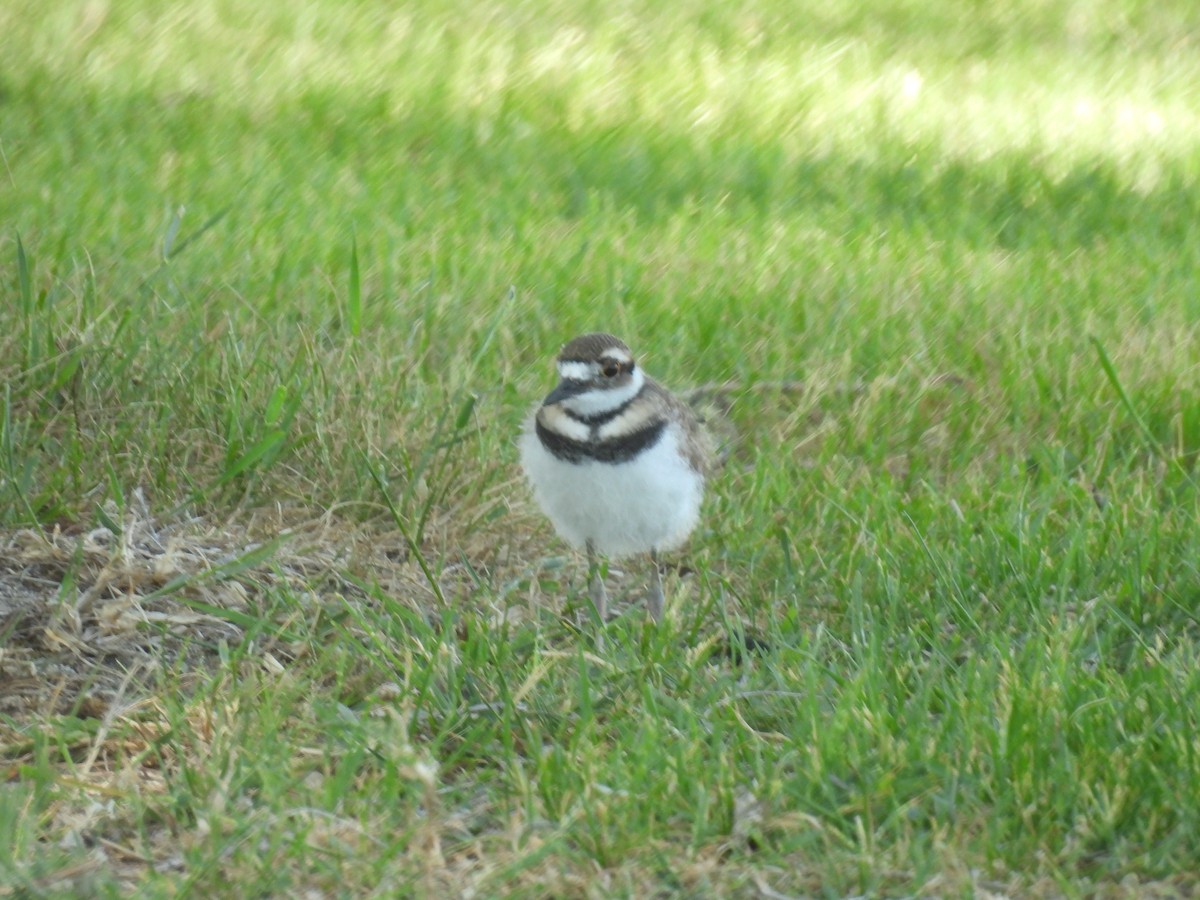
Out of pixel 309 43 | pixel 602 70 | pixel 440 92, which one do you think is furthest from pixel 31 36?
pixel 602 70

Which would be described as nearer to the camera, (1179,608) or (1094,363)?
(1179,608)

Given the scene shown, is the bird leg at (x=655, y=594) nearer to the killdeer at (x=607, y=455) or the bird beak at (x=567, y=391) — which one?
the killdeer at (x=607, y=455)

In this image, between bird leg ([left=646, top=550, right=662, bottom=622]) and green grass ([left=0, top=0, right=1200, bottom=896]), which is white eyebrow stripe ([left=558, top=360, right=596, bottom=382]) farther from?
bird leg ([left=646, top=550, right=662, bottom=622])

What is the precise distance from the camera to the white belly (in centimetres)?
434

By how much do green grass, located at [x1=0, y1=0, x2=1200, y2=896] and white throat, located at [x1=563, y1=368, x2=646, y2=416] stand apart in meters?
0.50

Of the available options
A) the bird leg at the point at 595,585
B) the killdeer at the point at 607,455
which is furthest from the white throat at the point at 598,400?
the bird leg at the point at 595,585

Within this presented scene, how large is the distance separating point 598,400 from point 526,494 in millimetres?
965

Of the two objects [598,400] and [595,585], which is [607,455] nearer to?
[598,400]

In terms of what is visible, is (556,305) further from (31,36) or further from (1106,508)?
(31,36)

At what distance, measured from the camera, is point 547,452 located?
4402 millimetres

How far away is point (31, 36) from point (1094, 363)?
20.1ft

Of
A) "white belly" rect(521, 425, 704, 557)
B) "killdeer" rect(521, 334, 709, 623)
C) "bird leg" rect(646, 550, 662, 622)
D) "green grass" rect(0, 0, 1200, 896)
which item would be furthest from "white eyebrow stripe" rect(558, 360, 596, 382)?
"bird leg" rect(646, 550, 662, 622)

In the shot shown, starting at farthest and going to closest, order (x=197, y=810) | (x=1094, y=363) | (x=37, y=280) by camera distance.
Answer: (x=1094, y=363)
(x=37, y=280)
(x=197, y=810)

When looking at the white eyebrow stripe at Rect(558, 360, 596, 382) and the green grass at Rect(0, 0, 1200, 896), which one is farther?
→ the white eyebrow stripe at Rect(558, 360, 596, 382)
